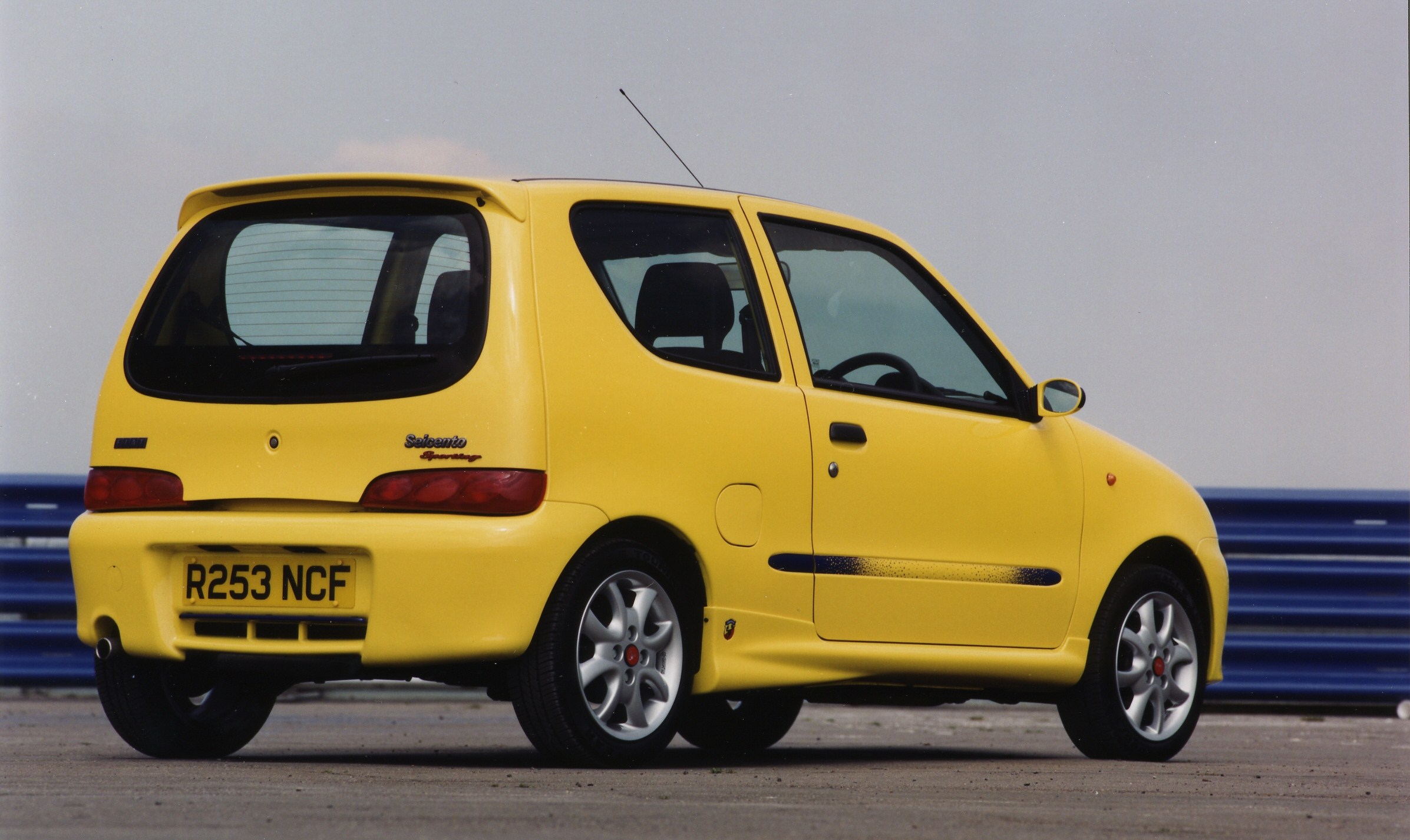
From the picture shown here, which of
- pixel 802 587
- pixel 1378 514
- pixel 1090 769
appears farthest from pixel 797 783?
pixel 1378 514

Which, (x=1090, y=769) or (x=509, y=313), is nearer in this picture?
(x=509, y=313)

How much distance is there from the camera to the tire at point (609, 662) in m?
5.46

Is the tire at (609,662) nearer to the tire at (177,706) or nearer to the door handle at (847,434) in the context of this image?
the door handle at (847,434)

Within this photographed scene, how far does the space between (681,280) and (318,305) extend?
1052 mm

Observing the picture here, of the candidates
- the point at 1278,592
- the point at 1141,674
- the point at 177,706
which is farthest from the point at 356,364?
the point at 1278,592

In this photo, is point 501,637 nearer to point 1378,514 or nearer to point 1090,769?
point 1090,769

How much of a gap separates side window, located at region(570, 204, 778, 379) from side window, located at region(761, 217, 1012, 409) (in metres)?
0.21

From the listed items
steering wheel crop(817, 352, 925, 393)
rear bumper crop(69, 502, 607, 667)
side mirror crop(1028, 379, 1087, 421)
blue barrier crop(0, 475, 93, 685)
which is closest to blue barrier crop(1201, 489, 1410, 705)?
side mirror crop(1028, 379, 1087, 421)

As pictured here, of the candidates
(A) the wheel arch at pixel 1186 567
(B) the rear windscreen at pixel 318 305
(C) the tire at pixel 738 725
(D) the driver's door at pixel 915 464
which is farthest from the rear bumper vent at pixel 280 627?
(A) the wheel arch at pixel 1186 567

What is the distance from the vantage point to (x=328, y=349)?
18.6 ft

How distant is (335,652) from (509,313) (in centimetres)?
102

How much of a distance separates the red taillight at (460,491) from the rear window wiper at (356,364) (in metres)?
0.31

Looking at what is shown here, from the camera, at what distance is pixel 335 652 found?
17.9 feet

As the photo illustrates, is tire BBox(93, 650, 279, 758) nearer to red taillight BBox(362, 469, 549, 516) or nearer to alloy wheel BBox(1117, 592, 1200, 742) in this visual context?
red taillight BBox(362, 469, 549, 516)
